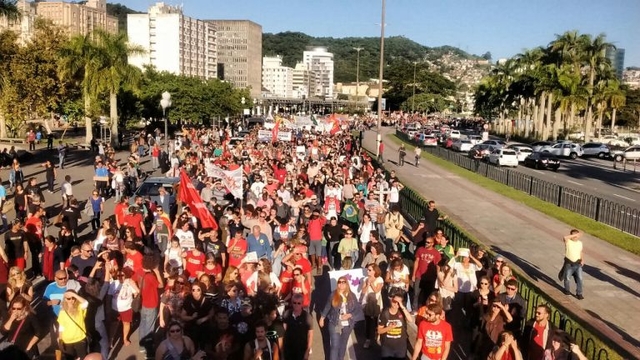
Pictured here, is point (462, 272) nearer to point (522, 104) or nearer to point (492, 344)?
point (492, 344)

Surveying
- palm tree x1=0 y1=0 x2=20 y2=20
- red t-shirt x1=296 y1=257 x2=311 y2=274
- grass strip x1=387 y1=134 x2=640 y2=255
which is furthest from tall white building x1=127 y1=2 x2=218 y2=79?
red t-shirt x1=296 y1=257 x2=311 y2=274

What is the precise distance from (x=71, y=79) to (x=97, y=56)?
2715mm

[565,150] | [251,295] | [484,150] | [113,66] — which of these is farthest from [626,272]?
[113,66]

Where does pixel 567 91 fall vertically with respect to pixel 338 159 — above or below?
above

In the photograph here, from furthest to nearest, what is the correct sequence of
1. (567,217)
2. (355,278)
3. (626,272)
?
(567,217)
(626,272)
(355,278)

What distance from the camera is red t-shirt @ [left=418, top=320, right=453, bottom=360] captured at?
23.6ft

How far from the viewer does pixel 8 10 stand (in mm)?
29750

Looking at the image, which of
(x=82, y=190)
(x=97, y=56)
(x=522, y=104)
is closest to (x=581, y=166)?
(x=82, y=190)

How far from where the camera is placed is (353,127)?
83312 mm

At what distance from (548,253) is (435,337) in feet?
33.7

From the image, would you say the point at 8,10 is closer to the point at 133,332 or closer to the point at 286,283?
the point at 133,332

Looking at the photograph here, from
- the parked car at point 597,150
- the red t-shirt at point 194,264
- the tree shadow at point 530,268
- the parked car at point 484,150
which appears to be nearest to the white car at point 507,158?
the parked car at point 484,150

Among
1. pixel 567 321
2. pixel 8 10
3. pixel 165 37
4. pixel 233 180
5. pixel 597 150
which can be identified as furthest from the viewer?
pixel 165 37

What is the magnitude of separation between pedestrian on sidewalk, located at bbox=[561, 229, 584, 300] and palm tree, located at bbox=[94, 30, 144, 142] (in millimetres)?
41153
